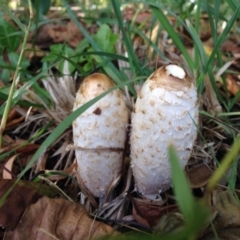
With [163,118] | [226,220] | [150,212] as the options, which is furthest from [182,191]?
[150,212]

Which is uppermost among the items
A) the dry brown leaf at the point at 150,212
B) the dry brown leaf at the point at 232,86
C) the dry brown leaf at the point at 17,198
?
the dry brown leaf at the point at 232,86

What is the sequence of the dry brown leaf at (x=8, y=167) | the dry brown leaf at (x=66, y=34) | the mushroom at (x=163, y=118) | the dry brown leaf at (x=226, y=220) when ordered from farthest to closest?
the dry brown leaf at (x=66, y=34)
the dry brown leaf at (x=8, y=167)
the dry brown leaf at (x=226, y=220)
the mushroom at (x=163, y=118)

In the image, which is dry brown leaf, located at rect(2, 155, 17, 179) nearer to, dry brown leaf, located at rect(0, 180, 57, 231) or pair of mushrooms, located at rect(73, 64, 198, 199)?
dry brown leaf, located at rect(0, 180, 57, 231)

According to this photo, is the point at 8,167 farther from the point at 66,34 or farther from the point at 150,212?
the point at 66,34

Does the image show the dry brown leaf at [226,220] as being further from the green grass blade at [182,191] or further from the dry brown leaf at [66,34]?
the dry brown leaf at [66,34]

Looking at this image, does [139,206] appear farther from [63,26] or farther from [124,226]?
[63,26]

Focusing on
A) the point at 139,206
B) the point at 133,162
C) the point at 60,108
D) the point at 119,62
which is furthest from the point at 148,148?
the point at 119,62

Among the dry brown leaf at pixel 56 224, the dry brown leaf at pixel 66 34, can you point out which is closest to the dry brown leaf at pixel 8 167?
the dry brown leaf at pixel 56 224
